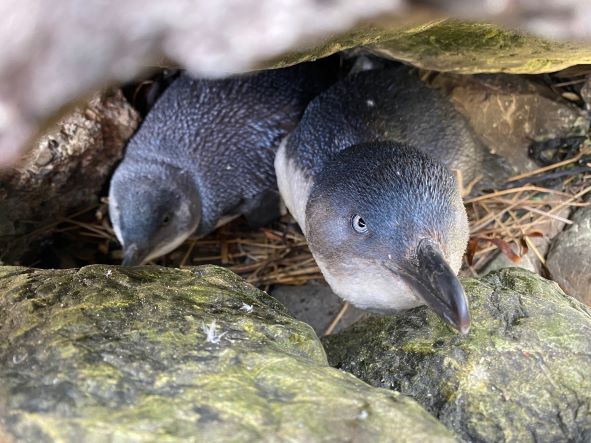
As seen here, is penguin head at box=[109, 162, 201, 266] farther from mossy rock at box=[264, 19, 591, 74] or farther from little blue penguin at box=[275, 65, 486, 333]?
mossy rock at box=[264, 19, 591, 74]

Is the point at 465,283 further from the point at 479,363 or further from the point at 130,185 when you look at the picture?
the point at 130,185

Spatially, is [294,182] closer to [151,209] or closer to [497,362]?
[151,209]

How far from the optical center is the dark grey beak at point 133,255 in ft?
9.89

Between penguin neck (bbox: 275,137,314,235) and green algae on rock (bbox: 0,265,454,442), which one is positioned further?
penguin neck (bbox: 275,137,314,235)

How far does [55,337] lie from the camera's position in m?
1.42

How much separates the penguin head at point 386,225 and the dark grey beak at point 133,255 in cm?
104

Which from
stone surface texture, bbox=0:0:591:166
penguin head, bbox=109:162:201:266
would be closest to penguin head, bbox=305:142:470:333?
stone surface texture, bbox=0:0:591:166

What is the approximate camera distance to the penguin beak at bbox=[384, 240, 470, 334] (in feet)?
5.50

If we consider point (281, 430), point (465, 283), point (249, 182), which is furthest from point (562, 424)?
point (249, 182)

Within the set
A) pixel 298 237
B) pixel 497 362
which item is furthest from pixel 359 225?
pixel 298 237

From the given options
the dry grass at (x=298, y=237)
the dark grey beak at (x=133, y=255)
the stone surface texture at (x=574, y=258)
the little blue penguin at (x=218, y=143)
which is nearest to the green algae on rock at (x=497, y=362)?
the stone surface texture at (x=574, y=258)

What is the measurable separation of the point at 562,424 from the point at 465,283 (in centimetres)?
54

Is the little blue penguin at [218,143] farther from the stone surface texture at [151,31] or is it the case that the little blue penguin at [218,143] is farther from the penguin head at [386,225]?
the stone surface texture at [151,31]

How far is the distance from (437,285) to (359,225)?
1.38 ft
